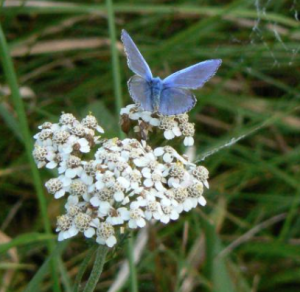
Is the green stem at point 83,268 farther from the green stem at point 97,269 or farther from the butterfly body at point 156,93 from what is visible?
the butterfly body at point 156,93

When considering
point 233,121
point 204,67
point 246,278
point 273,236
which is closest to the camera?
point 204,67

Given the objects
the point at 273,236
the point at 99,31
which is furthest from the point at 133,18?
the point at 273,236

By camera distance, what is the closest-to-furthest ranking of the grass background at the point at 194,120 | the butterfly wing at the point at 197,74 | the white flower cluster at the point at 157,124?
the butterfly wing at the point at 197,74
the white flower cluster at the point at 157,124
the grass background at the point at 194,120

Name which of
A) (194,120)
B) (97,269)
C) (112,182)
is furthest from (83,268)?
(194,120)

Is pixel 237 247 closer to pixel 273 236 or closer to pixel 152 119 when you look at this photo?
pixel 273 236

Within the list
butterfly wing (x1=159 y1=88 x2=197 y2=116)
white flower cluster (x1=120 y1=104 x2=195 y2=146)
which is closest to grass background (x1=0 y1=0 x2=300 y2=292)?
white flower cluster (x1=120 y1=104 x2=195 y2=146)

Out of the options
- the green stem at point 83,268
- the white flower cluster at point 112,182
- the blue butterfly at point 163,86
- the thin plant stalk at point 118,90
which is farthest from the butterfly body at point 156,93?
the green stem at point 83,268
